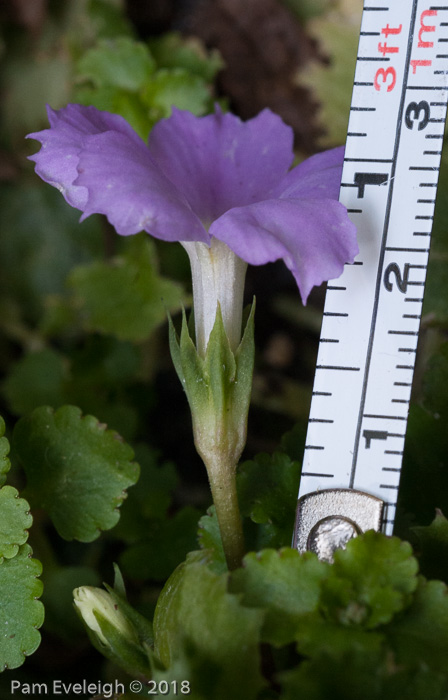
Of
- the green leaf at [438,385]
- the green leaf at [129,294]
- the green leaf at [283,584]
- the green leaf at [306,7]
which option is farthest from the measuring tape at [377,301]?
the green leaf at [306,7]

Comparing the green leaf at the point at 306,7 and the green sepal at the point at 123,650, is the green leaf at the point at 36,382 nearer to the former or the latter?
the green sepal at the point at 123,650

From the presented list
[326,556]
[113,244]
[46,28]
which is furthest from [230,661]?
[46,28]

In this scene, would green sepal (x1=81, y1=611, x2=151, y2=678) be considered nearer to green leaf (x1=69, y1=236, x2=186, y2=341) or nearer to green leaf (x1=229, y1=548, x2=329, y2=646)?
green leaf (x1=229, y1=548, x2=329, y2=646)

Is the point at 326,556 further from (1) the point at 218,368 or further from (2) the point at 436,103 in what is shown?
(2) the point at 436,103

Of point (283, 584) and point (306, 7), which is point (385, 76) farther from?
point (306, 7)

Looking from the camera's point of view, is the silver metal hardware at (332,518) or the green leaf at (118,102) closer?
Answer: the silver metal hardware at (332,518)

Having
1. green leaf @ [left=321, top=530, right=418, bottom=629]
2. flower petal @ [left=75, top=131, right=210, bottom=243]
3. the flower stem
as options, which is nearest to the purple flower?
flower petal @ [left=75, top=131, right=210, bottom=243]

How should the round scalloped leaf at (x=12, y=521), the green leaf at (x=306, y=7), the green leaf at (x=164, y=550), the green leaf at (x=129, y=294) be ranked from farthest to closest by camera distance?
1. the green leaf at (x=306, y=7)
2. the green leaf at (x=129, y=294)
3. the green leaf at (x=164, y=550)
4. the round scalloped leaf at (x=12, y=521)
